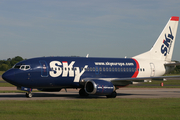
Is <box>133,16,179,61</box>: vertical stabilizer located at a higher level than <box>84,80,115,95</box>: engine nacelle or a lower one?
higher

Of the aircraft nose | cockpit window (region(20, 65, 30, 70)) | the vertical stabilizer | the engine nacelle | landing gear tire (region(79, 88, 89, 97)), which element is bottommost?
landing gear tire (region(79, 88, 89, 97))

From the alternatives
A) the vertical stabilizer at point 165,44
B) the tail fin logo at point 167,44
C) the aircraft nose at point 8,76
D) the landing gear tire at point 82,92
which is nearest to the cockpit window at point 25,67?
the aircraft nose at point 8,76

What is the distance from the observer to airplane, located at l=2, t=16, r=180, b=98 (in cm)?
2795

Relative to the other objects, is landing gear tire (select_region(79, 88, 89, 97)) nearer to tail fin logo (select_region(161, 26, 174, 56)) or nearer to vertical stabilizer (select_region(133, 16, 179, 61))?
vertical stabilizer (select_region(133, 16, 179, 61))

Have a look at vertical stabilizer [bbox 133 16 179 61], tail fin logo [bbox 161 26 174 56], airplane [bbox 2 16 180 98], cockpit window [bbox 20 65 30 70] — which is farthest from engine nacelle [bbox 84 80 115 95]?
tail fin logo [bbox 161 26 174 56]

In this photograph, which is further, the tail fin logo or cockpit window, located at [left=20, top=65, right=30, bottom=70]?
the tail fin logo

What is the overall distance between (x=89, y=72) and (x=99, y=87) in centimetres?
320

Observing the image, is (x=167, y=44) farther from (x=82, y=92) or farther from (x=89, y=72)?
(x=82, y=92)

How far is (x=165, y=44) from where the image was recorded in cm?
3897

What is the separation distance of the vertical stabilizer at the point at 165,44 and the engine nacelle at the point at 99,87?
10.0 m

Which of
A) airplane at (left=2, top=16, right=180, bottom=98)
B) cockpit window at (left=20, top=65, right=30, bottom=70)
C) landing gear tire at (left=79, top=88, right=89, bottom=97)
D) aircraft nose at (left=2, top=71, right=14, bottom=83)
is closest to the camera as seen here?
aircraft nose at (left=2, top=71, right=14, bottom=83)

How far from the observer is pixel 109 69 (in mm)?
32844

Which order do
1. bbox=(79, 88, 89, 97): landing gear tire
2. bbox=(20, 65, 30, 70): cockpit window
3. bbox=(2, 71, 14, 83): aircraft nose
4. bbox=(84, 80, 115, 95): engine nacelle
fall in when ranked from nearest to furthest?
bbox=(2, 71, 14, 83): aircraft nose → bbox=(20, 65, 30, 70): cockpit window → bbox=(84, 80, 115, 95): engine nacelle → bbox=(79, 88, 89, 97): landing gear tire

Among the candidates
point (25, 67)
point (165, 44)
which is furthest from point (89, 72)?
point (165, 44)
